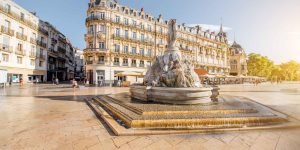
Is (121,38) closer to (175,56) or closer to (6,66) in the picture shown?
(6,66)

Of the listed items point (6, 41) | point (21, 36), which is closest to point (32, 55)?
point (21, 36)

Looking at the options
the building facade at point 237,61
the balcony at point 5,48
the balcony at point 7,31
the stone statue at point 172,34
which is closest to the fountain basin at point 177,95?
the stone statue at point 172,34

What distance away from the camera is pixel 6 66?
27.1 m

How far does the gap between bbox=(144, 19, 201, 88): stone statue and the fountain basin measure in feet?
3.17

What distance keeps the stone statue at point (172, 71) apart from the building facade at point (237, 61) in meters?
63.4

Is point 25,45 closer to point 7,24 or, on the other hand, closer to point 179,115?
point 7,24

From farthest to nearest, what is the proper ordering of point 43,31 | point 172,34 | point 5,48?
point 43,31
point 5,48
point 172,34

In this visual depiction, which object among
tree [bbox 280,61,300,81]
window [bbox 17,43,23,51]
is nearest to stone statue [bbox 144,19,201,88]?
window [bbox 17,43,23,51]

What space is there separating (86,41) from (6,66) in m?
13.9

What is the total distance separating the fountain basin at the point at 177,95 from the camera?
25.1 feet

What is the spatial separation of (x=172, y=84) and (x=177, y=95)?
58.8 inches

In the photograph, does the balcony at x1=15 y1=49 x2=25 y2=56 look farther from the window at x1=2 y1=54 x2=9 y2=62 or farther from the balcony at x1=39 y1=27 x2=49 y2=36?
the balcony at x1=39 y1=27 x2=49 y2=36

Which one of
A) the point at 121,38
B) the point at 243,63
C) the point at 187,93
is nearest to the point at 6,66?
the point at 121,38

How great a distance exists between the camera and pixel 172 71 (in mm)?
9281
